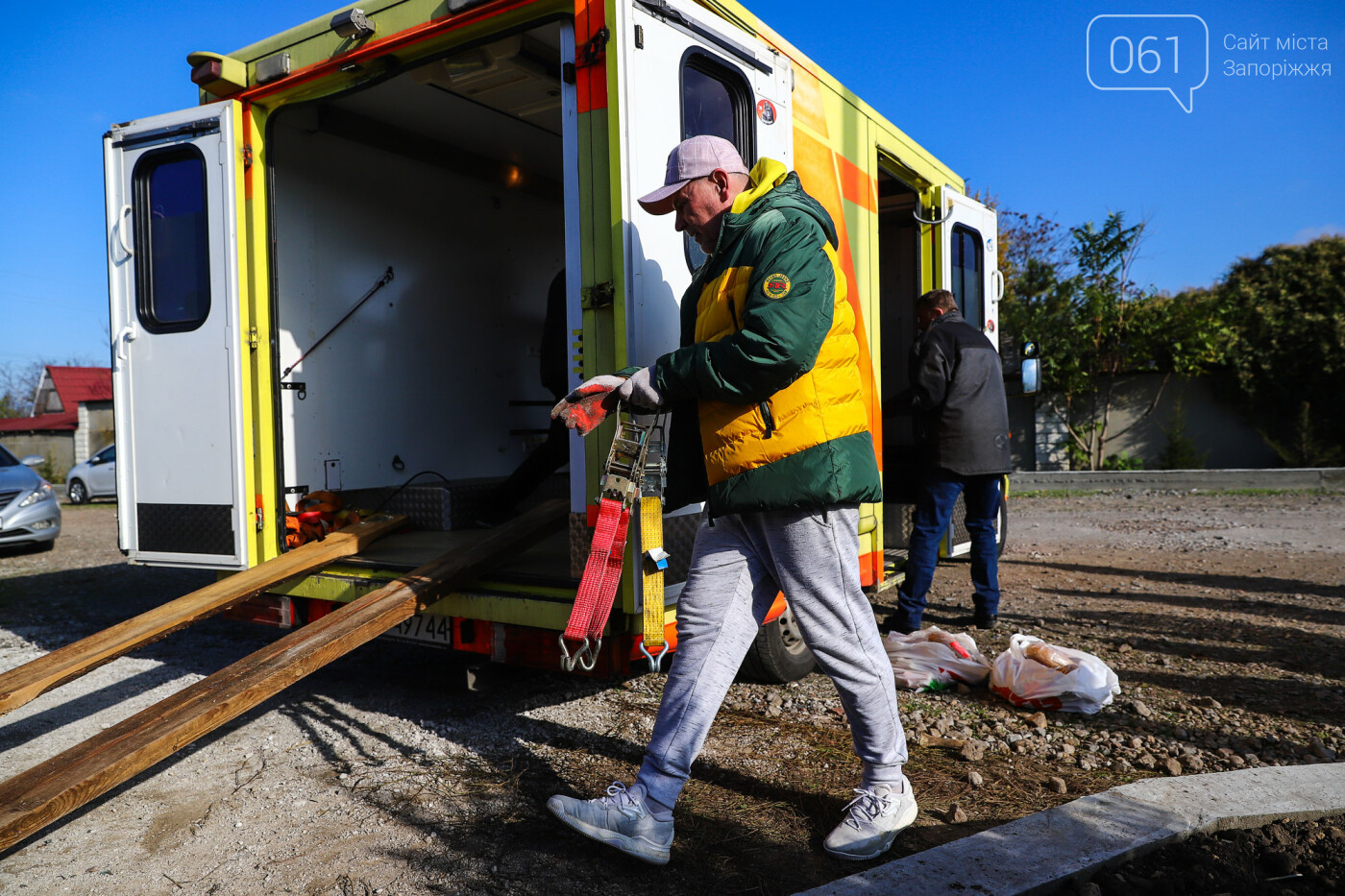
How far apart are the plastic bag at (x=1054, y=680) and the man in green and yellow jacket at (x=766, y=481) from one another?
1.37m

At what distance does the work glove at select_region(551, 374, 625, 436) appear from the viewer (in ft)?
7.75

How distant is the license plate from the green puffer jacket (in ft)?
4.74

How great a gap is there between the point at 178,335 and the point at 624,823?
3.01 metres

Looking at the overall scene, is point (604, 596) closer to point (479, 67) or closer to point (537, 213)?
point (479, 67)

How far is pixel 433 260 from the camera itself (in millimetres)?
5414

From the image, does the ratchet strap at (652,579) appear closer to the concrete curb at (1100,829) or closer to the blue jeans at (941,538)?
the concrete curb at (1100,829)

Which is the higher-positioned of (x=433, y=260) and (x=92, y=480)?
(x=433, y=260)

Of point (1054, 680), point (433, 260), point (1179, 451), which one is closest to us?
point (1054, 680)

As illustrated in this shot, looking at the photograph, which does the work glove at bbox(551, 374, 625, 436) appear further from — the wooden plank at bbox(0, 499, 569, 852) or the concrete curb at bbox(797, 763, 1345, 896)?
the concrete curb at bbox(797, 763, 1345, 896)

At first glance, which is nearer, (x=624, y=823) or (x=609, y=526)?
(x=624, y=823)

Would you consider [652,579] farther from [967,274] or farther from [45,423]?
[45,423]

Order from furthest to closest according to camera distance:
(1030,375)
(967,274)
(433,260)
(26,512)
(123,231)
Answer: (26,512)
(1030,375)
(967,274)
(433,260)
(123,231)

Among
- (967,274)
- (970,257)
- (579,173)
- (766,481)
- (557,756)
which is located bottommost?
(557,756)

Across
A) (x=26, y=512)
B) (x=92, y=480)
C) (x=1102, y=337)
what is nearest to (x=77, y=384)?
(x=92, y=480)
